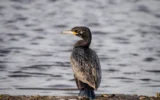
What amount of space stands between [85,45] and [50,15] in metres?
15.7

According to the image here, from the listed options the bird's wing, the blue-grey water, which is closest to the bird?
the bird's wing

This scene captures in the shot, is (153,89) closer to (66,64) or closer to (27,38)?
(66,64)

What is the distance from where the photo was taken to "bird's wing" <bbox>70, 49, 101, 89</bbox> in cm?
1242

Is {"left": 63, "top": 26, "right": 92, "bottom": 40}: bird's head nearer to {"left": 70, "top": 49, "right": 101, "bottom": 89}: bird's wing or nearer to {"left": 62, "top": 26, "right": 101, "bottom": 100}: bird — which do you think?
{"left": 62, "top": 26, "right": 101, "bottom": 100}: bird

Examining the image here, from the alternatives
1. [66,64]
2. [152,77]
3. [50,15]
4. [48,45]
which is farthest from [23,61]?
[50,15]

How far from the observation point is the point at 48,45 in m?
21.4

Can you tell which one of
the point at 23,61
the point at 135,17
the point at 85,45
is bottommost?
the point at 135,17

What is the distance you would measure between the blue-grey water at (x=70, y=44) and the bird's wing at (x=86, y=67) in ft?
5.76

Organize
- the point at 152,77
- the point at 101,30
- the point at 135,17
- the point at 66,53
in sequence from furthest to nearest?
the point at 135,17, the point at 101,30, the point at 66,53, the point at 152,77

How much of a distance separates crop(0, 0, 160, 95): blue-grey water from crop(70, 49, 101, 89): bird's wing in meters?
1.75

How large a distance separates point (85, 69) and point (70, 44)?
357 inches

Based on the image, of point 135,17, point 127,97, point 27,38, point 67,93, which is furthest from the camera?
→ point 135,17

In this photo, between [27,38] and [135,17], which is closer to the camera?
[27,38]

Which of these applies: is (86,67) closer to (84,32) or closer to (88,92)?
(88,92)
